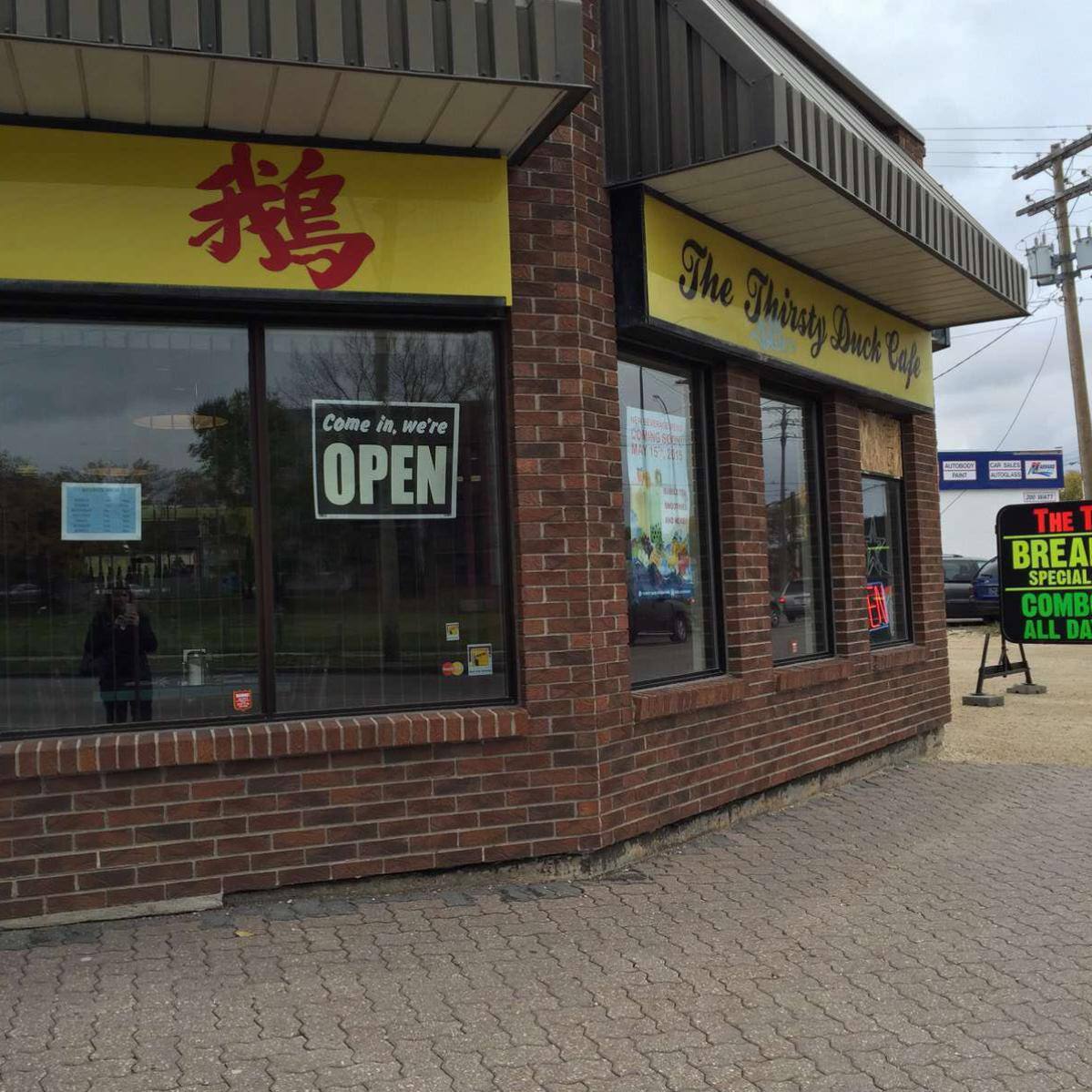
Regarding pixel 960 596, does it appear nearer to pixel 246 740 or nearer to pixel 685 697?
pixel 685 697

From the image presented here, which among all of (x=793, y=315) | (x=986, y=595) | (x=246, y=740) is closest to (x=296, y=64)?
(x=246, y=740)

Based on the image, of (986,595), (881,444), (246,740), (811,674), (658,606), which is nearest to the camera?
(246,740)

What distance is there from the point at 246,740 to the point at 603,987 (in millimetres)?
1879

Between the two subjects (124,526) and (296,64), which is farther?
(124,526)

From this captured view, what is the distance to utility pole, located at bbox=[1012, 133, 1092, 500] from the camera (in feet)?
96.6

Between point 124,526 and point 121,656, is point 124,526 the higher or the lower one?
the higher one

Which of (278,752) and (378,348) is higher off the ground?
(378,348)

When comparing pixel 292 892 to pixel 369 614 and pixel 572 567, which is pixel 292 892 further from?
pixel 572 567

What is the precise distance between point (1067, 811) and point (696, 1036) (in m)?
4.61

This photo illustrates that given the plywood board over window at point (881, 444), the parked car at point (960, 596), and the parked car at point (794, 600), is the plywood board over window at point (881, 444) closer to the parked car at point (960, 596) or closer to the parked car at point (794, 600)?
the parked car at point (794, 600)

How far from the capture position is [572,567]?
5.79 meters

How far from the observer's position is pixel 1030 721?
12086 millimetres

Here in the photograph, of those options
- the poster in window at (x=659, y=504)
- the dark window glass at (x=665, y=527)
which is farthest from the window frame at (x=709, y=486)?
the poster in window at (x=659, y=504)

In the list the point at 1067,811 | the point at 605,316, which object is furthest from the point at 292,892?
the point at 1067,811
